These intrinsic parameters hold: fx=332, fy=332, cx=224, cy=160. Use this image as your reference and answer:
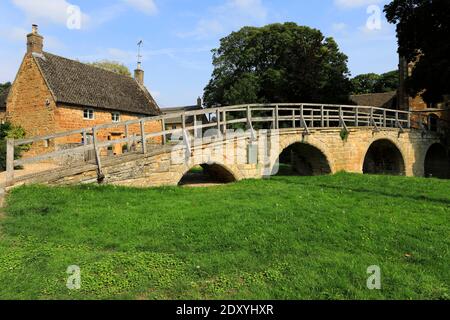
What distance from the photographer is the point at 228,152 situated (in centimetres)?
1237

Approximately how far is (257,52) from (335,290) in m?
37.9

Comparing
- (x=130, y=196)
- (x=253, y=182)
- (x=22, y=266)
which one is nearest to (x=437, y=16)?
(x=253, y=182)

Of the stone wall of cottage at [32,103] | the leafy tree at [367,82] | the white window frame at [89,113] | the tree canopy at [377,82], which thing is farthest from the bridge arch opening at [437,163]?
the leafy tree at [367,82]

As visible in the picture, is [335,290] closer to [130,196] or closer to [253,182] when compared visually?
[130,196]

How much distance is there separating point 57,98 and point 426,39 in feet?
82.9

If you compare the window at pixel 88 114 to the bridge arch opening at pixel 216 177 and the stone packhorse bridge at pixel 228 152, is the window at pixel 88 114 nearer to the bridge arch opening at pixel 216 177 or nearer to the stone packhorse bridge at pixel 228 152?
the stone packhorse bridge at pixel 228 152

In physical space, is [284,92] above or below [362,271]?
above

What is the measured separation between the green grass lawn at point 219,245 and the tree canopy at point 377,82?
5634 centimetres

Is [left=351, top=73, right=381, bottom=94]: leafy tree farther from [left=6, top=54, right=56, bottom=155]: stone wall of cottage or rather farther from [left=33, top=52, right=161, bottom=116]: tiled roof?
[left=6, top=54, right=56, bottom=155]: stone wall of cottage

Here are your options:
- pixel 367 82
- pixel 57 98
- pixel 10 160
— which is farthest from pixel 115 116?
pixel 367 82

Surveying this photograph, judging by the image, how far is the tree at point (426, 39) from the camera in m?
20.2

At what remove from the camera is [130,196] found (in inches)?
345

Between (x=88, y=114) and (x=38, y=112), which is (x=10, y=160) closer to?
(x=38, y=112)

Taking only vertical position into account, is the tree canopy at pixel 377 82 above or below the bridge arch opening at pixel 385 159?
above
